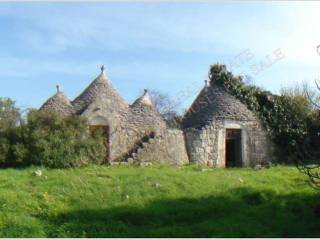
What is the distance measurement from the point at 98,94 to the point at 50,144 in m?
4.09

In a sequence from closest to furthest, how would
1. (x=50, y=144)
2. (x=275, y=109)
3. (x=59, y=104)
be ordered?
(x=50, y=144) → (x=59, y=104) → (x=275, y=109)

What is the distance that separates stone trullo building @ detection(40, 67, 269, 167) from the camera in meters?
18.9

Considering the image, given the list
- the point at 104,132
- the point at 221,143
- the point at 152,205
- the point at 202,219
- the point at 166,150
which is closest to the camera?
the point at 202,219

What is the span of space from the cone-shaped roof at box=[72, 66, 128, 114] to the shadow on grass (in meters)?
8.56

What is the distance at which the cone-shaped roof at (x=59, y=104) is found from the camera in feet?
62.7

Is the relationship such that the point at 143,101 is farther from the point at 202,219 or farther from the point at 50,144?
the point at 202,219

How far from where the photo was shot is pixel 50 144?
52.9 feet

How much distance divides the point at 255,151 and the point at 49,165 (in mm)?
8765

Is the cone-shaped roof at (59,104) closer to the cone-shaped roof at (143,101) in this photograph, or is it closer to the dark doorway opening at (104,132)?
the dark doorway opening at (104,132)

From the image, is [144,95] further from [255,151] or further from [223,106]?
[255,151]

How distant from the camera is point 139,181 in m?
13.0

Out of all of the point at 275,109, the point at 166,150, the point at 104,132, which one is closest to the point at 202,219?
the point at 166,150

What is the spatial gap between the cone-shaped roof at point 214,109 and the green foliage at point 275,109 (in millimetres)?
396

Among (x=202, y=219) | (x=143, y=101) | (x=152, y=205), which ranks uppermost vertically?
(x=143, y=101)
